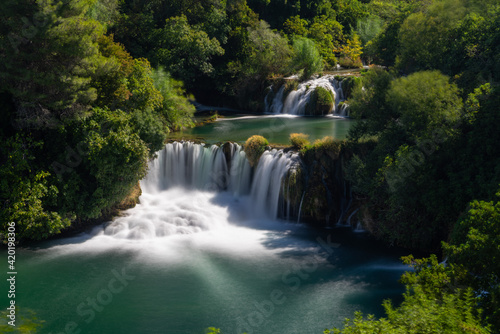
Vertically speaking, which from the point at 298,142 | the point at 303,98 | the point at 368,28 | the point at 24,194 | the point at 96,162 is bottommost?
the point at 24,194

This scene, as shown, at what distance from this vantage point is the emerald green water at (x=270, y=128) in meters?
31.6

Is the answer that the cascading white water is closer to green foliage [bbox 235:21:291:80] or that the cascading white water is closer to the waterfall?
the waterfall

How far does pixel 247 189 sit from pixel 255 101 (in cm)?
2110

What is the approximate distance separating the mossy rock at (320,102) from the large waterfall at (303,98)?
23 centimetres

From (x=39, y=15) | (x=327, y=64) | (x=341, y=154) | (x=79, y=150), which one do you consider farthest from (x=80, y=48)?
(x=327, y=64)

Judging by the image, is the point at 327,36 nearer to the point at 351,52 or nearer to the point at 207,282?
the point at 351,52

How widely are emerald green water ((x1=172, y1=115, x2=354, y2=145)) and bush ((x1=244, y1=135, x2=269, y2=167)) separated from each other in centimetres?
333

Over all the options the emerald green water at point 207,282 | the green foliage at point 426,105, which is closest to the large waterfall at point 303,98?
the green foliage at point 426,105

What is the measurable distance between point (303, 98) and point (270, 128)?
8.24 m

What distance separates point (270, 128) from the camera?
3578 cm

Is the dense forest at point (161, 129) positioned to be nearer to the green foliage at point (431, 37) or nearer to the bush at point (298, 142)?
the green foliage at point (431, 37)

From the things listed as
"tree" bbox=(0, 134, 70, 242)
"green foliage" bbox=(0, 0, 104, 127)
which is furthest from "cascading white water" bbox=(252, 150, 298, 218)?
"tree" bbox=(0, 134, 70, 242)

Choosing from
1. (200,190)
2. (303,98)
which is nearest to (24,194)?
(200,190)

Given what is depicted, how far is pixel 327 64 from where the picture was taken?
54.4m
